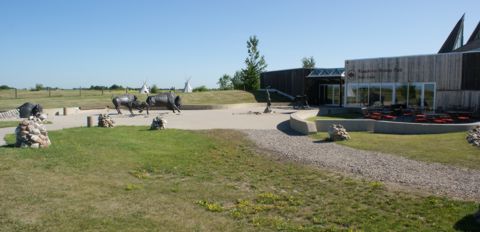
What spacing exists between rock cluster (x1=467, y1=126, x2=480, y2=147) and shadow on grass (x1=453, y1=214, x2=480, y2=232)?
26.6 feet

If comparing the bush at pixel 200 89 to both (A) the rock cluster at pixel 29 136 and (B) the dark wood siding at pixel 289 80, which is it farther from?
(A) the rock cluster at pixel 29 136

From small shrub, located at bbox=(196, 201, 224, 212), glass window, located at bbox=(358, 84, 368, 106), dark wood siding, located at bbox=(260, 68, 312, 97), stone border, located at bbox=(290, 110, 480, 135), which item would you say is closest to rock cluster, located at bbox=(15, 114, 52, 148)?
small shrub, located at bbox=(196, 201, 224, 212)

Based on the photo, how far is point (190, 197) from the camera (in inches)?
319

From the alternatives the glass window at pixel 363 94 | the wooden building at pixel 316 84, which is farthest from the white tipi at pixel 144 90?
the glass window at pixel 363 94

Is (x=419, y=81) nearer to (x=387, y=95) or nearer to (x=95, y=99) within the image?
(x=387, y=95)

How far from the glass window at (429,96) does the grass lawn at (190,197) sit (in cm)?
2061

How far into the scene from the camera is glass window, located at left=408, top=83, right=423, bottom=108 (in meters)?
29.3

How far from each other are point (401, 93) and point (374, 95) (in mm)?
2509

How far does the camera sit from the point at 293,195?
332 inches

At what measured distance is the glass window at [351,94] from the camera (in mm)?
34438

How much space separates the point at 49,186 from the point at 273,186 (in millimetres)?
4787

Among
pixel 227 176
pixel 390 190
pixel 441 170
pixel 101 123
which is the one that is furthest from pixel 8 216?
pixel 101 123

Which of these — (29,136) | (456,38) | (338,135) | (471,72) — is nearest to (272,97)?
(456,38)

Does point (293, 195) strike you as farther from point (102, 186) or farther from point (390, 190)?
point (102, 186)
